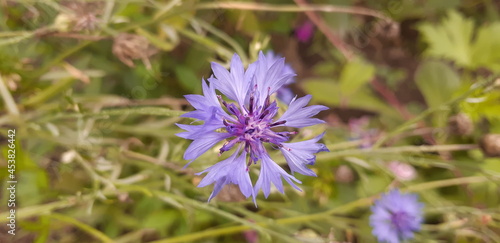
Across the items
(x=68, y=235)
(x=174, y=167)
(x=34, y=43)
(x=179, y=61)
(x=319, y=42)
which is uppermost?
(x=319, y=42)

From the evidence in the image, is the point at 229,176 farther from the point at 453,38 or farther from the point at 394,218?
the point at 453,38

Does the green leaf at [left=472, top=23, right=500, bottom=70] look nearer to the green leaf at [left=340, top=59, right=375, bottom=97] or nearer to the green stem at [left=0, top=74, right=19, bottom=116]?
the green leaf at [left=340, top=59, right=375, bottom=97]

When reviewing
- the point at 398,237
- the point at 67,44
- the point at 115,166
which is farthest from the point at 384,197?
the point at 67,44

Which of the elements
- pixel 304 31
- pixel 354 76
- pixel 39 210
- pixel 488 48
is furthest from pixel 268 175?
pixel 488 48

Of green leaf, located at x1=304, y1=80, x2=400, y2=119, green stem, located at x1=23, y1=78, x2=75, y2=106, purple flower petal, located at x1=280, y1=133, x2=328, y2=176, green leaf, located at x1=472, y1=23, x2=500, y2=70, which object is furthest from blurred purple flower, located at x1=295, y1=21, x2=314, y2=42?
purple flower petal, located at x1=280, y1=133, x2=328, y2=176

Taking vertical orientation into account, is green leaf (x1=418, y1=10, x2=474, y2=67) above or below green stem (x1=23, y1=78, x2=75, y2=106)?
above

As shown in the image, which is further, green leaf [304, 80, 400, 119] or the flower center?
green leaf [304, 80, 400, 119]

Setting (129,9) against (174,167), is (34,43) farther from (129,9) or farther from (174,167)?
(174,167)
